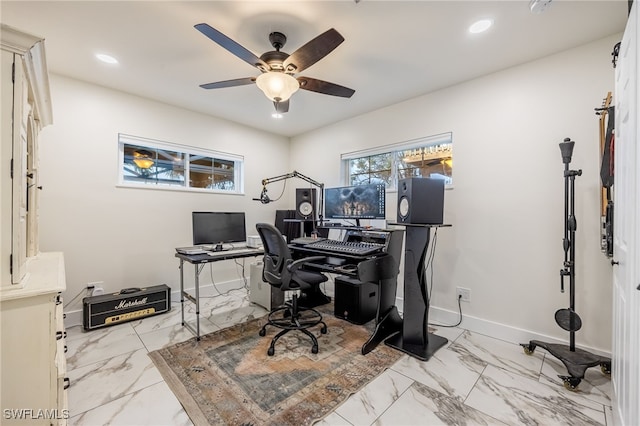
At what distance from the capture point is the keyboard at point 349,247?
2312 millimetres

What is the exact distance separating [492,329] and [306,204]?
223 cm

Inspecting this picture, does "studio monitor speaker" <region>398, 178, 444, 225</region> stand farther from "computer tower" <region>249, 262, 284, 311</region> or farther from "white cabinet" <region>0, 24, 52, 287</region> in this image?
"white cabinet" <region>0, 24, 52, 287</region>

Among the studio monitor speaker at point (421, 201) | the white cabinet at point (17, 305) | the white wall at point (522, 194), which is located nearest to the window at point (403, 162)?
the white wall at point (522, 194)

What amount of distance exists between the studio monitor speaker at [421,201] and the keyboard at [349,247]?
1.15ft

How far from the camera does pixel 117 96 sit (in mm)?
2949

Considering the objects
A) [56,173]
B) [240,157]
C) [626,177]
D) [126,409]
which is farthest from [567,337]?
[56,173]

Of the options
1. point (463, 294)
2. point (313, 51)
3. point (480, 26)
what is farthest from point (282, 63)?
point (463, 294)

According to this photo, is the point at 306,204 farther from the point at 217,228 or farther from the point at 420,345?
the point at 420,345

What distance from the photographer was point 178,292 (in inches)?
133

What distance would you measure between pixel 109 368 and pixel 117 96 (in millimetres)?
2692

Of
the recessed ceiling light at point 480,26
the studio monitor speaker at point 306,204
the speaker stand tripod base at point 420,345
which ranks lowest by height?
the speaker stand tripod base at point 420,345

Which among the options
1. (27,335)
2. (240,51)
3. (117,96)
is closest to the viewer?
(27,335)

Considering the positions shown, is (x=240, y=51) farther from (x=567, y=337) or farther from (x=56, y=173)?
(x=567, y=337)

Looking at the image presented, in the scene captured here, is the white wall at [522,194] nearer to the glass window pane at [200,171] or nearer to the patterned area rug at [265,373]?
the patterned area rug at [265,373]
